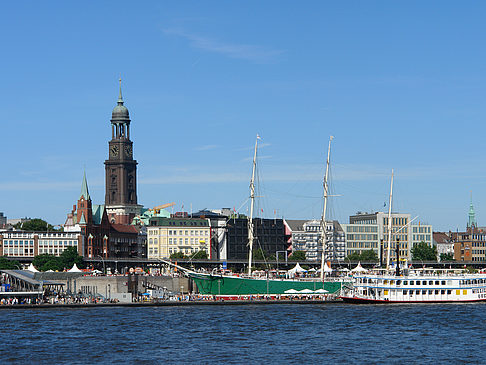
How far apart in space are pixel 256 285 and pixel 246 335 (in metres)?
54.3

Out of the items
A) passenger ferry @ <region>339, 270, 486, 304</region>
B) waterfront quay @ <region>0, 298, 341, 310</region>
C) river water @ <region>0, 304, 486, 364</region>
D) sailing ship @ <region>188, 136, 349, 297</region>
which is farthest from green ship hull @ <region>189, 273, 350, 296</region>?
river water @ <region>0, 304, 486, 364</region>

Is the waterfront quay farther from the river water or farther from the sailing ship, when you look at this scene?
the sailing ship

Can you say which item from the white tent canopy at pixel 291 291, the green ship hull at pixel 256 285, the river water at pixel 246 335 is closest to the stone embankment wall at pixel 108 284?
the green ship hull at pixel 256 285

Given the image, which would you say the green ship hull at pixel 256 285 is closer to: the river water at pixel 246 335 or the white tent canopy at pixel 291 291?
the white tent canopy at pixel 291 291

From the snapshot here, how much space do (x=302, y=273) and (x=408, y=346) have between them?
98654 millimetres

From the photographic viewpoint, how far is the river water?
84.9 m

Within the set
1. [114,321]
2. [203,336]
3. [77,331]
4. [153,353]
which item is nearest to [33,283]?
Answer: [114,321]

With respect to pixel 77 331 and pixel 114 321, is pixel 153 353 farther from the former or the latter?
pixel 114 321

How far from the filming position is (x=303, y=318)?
118 meters

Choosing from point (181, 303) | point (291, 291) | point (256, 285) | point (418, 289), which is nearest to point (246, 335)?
point (181, 303)

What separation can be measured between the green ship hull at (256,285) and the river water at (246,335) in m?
17.6

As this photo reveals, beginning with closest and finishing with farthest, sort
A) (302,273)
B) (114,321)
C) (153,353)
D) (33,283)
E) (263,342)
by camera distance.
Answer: (153,353)
(263,342)
(114,321)
(33,283)
(302,273)

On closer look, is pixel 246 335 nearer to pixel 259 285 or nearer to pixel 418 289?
pixel 418 289

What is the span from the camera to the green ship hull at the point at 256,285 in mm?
153750
